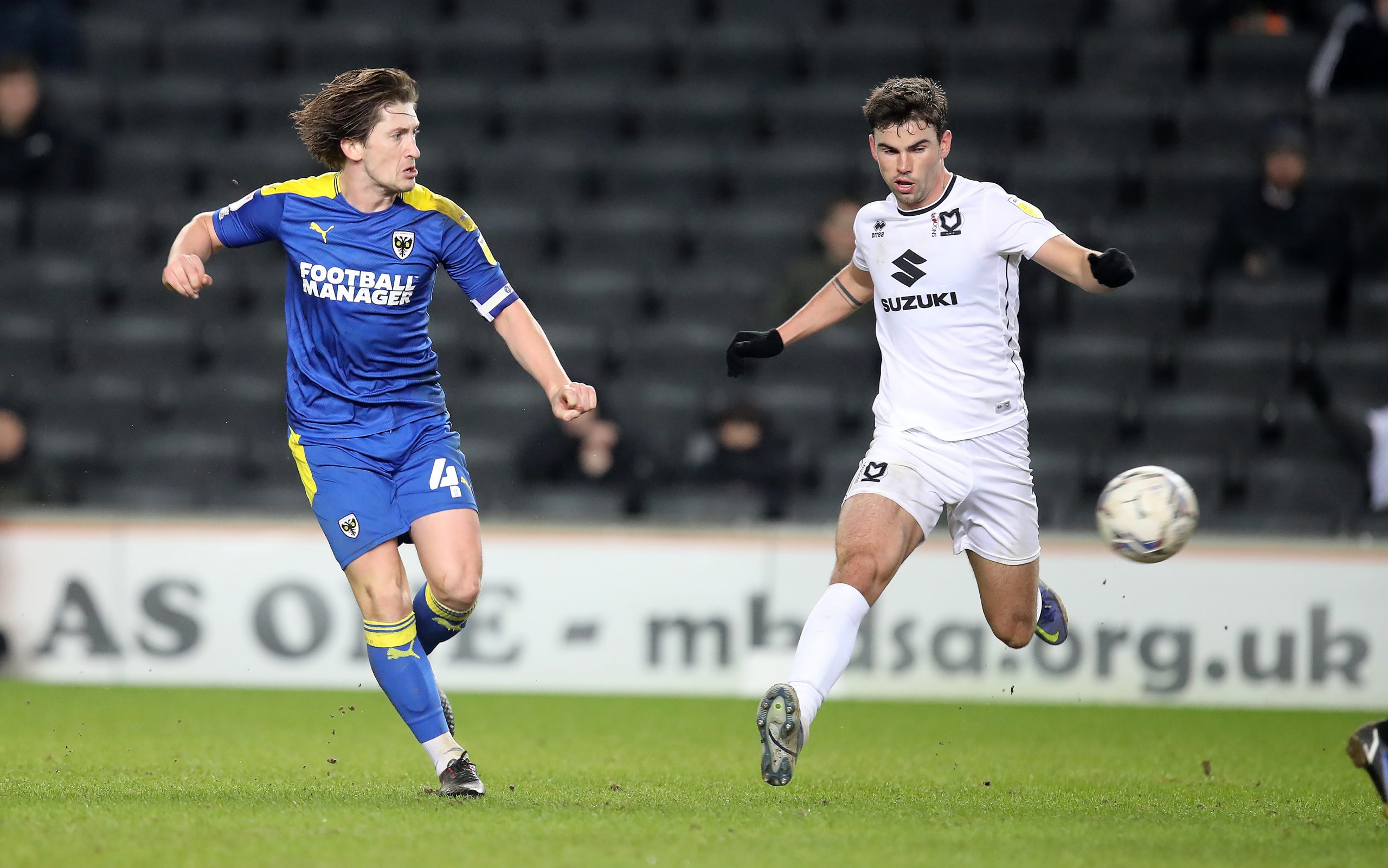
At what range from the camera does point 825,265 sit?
1082 cm

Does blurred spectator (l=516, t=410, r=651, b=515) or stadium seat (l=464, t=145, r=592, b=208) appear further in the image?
stadium seat (l=464, t=145, r=592, b=208)

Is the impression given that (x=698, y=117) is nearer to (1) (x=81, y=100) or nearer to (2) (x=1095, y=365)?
(2) (x=1095, y=365)

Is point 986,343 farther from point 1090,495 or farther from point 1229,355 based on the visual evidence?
point 1229,355

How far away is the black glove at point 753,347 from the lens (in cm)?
575

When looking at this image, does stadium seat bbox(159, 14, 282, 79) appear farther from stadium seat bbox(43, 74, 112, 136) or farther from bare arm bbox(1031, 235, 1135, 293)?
bare arm bbox(1031, 235, 1135, 293)

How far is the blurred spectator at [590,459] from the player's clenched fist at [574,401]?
5475 millimetres

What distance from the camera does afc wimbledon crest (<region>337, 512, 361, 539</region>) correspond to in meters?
5.10

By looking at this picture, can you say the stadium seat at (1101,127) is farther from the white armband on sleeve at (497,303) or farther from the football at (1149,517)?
the white armband on sleeve at (497,303)

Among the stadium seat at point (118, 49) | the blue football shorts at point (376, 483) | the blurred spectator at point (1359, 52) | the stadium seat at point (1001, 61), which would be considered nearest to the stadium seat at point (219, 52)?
the stadium seat at point (118, 49)

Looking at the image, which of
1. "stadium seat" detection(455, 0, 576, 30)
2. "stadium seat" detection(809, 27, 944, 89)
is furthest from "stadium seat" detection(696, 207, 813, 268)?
"stadium seat" detection(455, 0, 576, 30)

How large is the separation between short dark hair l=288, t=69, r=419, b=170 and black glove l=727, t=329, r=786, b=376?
1.38 meters

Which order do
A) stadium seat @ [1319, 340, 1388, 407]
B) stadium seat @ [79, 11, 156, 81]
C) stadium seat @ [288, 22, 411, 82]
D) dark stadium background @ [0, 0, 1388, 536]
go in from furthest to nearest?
1. stadium seat @ [79, 11, 156, 81]
2. stadium seat @ [288, 22, 411, 82]
3. stadium seat @ [1319, 340, 1388, 407]
4. dark stadium background @ [0, 0, 1388, 536]

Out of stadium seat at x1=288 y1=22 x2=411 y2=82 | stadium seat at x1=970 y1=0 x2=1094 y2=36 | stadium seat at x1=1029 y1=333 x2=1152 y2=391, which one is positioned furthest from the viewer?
stadium seat at x1=970 y1=0 x2=1094 y2=36

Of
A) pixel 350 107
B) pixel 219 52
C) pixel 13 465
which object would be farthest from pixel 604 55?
pixel 350 107
